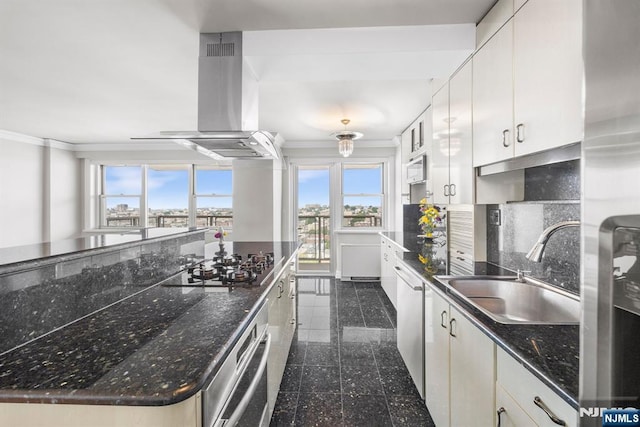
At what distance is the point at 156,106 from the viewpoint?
352 centimetres

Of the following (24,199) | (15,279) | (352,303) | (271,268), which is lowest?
(352,303)

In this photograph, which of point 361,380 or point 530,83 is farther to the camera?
point 361,380

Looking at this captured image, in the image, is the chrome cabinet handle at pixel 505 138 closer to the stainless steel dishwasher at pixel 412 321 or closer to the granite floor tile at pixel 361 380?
the stainless steel dishwasher at pixel 412 321

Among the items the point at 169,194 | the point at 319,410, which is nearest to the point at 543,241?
the point at 319,410

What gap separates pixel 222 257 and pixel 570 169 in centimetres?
226

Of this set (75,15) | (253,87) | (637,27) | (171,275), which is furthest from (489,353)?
(75,15)

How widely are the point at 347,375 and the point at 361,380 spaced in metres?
0.12

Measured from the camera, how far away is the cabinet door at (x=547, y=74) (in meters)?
1.09

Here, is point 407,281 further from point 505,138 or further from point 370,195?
point 370,195

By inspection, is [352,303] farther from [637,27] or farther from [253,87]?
[637,27]

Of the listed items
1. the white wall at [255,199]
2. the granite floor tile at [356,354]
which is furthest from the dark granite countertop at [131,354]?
the white wall at [255,199]

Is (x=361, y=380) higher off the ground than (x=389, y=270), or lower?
lower

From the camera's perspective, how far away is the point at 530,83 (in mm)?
1349

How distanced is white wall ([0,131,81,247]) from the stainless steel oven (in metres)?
5.46
